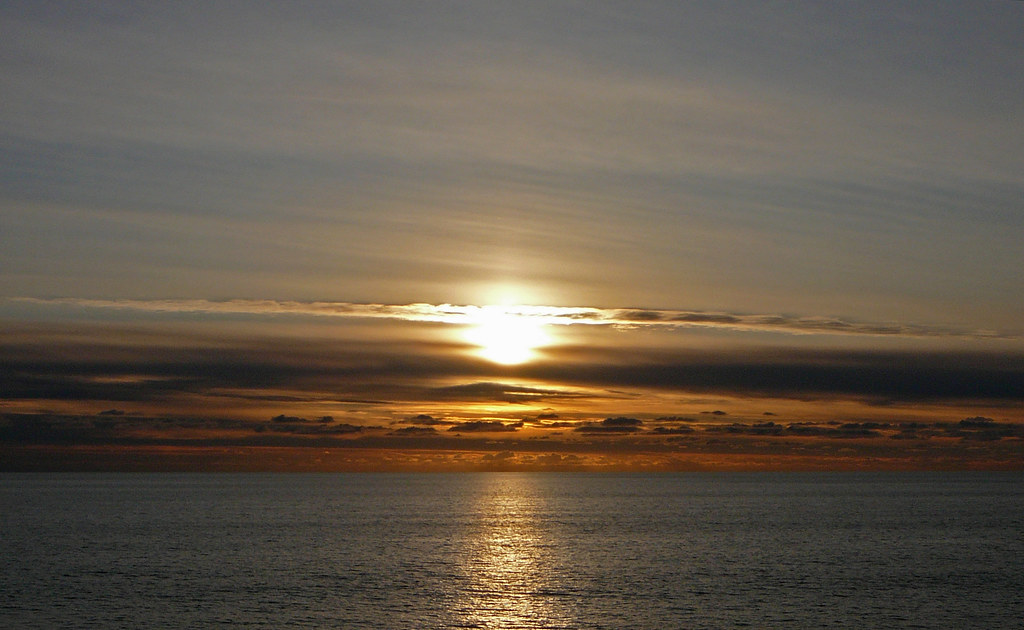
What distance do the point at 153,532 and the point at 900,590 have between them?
11818cm

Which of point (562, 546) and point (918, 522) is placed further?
point (918, 522)

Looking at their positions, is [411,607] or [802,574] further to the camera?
[802,574]

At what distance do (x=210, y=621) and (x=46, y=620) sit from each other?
12.0 m

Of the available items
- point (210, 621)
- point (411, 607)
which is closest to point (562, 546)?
point (411, 607)

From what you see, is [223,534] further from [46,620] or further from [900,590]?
[900,590]

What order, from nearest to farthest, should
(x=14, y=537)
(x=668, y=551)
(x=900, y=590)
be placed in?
(x=900, y=590)
(x=668, y=551)
(x=14, y=537)

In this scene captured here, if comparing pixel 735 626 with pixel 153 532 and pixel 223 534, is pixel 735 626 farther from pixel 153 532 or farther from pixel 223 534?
pixel 153 532

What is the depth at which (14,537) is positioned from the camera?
498ft

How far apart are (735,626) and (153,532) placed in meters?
117

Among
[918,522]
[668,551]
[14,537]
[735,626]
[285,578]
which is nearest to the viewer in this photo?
[735,626]

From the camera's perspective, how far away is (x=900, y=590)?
9019 centimetres

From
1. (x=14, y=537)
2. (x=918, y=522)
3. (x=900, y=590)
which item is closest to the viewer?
(x=900, y=590)

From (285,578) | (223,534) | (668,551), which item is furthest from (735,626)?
(223,534)

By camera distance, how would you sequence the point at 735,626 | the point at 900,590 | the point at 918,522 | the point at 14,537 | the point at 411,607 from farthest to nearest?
1. the point at 918,522
2. the point at 14,537
3. the point at 900,590
4. the point at 411,607
5. the point at 735,626
